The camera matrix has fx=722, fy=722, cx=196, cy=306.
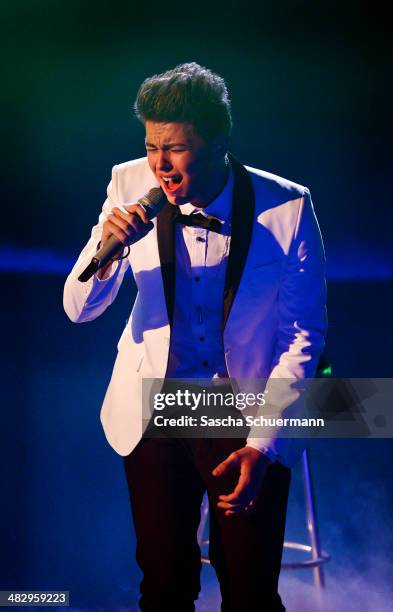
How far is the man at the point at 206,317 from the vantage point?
1723 millimetres

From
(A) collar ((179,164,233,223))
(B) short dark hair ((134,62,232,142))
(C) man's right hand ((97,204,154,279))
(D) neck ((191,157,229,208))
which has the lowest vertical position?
(C) man's right hand ((97,204,154,279))

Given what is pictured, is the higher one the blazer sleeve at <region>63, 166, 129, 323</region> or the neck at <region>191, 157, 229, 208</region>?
the neck at <region>191, 157, 229, 208</region>

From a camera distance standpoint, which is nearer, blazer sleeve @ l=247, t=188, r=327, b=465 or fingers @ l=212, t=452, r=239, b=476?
fingers @ l=212, t=452, r=239, b=476

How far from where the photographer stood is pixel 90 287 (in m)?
1.80

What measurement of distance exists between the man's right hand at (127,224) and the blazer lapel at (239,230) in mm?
275

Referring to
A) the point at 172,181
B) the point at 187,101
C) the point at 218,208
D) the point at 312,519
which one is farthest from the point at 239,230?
the point at 312,519

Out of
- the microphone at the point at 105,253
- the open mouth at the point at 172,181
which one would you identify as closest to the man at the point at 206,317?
the open mouth at the point at 172,181

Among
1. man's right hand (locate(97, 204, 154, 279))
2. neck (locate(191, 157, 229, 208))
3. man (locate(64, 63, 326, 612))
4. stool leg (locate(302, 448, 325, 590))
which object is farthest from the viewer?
stool leg (locate(302, 448, 325, 590))

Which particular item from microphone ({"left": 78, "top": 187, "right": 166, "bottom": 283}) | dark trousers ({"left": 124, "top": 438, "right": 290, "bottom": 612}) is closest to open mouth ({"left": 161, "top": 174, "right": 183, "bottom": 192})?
microphone ({"left": 78, "top": 187, "right": 166, "bottom": 283})

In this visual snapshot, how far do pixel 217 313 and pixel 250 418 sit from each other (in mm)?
279

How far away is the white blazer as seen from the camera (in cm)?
179

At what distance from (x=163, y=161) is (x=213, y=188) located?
20cm

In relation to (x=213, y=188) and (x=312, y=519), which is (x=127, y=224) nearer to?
(x=213, y=188)

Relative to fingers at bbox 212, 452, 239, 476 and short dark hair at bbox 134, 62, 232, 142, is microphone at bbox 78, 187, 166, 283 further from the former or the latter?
fingers at bbox 212, 452, 239, 476
